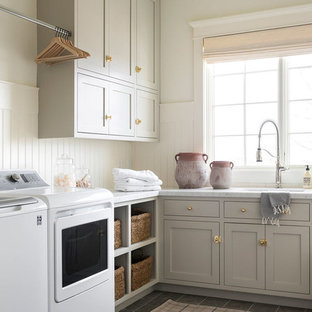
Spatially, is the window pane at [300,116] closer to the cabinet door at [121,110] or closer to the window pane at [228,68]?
the window pane at [228,68]

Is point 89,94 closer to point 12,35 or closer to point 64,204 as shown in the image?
point 12,35

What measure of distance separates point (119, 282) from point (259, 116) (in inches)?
74.1

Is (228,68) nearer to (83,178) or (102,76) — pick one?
(102,76)

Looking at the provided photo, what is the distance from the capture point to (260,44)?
389cm

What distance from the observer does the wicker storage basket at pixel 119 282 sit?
10.2ft

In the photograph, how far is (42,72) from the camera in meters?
3.19

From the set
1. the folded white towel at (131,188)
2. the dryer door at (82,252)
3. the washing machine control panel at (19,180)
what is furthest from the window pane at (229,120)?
the washing machine control panel at (19,180)

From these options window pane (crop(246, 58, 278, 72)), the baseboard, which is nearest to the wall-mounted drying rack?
window pane (crop(246, 58, 278, 72))

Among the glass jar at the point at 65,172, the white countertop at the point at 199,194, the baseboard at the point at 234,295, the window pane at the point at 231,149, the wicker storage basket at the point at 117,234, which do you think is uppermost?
the window pane at the point at 231,149

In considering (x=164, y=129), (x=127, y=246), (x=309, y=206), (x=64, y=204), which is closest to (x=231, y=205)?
(x=309, y=206)

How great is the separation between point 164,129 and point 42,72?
142 centimetres

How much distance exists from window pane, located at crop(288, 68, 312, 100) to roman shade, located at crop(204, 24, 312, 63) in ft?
0.54

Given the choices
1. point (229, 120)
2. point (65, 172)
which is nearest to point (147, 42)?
point (229, 120)

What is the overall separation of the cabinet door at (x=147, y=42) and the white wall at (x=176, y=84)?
111mm
